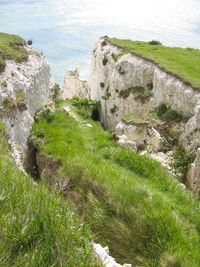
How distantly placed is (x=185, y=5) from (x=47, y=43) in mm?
43924

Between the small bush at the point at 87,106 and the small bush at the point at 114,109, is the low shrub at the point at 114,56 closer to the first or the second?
the small bush at the point at 114,109

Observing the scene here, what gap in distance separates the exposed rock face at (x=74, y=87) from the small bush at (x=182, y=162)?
3008 centimetres

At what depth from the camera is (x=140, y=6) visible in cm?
11656

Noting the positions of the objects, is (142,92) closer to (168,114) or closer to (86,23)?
(168,114)

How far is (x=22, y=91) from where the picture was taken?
24.9 meters

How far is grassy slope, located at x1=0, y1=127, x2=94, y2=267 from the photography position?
23.8ft

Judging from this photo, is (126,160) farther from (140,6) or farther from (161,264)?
(140,6)

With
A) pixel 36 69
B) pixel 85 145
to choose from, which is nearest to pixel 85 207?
pixel 85 145

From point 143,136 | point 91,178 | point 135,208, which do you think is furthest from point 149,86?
point 135,208

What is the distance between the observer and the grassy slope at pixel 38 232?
7254 millimetres

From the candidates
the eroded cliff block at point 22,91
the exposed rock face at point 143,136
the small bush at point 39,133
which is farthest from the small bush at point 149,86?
the small bush at point 39,133

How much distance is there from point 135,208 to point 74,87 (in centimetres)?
4275

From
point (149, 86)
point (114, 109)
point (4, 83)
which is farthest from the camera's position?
point (114, 109)

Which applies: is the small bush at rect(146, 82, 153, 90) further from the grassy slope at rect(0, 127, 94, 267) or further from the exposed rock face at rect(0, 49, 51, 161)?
the grassy slope at rect(0, 127, 94, 267)
